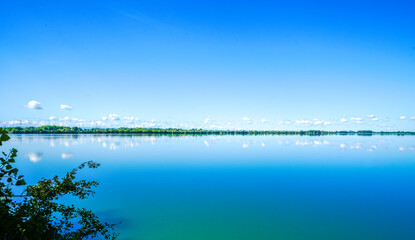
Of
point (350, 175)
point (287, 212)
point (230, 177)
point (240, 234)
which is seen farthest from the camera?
point (350, 175)

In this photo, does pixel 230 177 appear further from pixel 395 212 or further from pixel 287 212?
pixel 395 212

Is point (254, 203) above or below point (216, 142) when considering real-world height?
above

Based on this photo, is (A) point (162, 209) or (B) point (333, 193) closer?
(A) point (162, 209)

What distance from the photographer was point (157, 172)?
1844cm

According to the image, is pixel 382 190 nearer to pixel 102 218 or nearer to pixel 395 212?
pixel 395 212

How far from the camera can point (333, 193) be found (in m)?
12.6

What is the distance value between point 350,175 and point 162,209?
45.8 feet

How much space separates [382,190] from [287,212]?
7344 mm

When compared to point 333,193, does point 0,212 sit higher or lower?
higher

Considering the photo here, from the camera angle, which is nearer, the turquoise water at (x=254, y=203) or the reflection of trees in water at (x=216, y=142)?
the turquoise water at (x=254, y=203)

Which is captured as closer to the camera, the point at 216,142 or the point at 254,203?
the point at 254,203

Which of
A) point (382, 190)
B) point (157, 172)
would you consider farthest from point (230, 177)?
point (382, 190)

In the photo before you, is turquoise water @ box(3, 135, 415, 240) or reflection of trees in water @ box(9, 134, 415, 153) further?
reflection of trees in water @ box(9, 134, 415, 153)

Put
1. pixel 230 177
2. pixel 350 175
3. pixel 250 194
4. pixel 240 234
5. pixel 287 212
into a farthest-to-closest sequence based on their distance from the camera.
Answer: pixel 350 175
pixel 230 177
pixel 250 194
pixel 287 212
pixel 240 234
